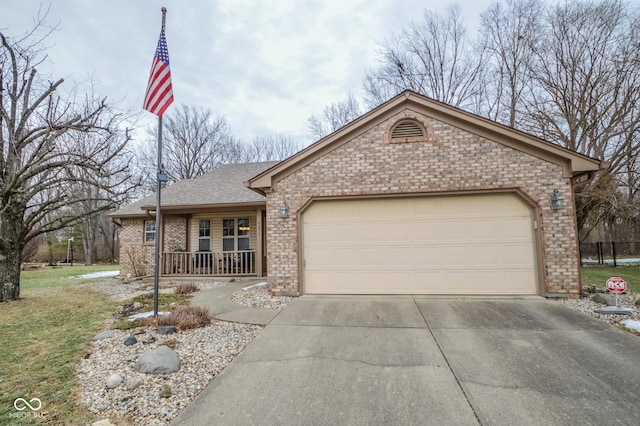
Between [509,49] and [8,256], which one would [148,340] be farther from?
[509,49]

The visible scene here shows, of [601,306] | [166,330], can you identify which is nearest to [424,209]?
[601,306]

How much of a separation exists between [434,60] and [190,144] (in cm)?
2149

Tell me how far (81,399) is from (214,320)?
8.73ft

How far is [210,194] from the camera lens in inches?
483

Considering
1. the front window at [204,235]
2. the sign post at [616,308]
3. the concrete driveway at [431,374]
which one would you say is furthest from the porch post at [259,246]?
the sign post at [616,308]

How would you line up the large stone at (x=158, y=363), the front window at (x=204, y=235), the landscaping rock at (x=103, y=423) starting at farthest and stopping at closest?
the front window at (x=204, y=235) < the large stone at (x=158, y=363) < the landscaping rock at (x=103, y=423)

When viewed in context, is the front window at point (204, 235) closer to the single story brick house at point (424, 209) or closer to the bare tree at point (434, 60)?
the single story brick house at point (424, 209)

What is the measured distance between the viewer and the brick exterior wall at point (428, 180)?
6.48m

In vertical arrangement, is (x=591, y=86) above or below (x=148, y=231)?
above

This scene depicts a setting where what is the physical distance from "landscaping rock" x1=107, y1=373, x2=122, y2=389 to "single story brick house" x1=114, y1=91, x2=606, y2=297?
422cm

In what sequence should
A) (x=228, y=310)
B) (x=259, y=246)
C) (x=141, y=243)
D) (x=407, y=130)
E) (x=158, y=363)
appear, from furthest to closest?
(x=141, y=243) < (x=259, y=246) < (x=407, y=130) < (x=228, y=310) < (x=158, y=363)

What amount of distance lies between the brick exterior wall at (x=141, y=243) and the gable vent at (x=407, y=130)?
29.7 feet

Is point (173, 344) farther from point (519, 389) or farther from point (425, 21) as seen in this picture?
point (425, 21)

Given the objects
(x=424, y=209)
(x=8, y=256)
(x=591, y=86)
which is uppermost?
(x=591, y=86)
